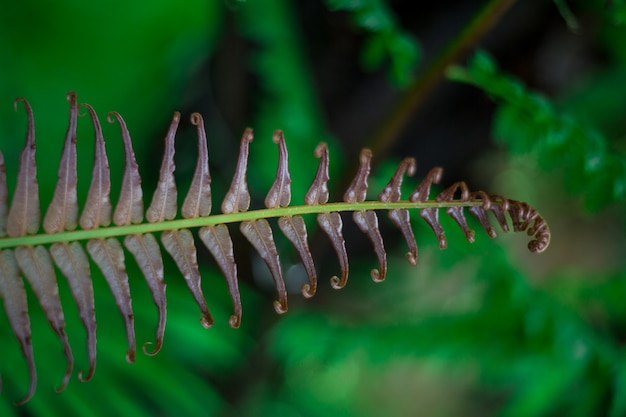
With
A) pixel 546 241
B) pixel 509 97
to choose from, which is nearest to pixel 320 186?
pixel 546 241

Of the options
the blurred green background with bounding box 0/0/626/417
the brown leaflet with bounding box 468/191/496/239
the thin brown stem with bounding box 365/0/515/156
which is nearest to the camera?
the brown leaflet with bounding box 468/191/496/239

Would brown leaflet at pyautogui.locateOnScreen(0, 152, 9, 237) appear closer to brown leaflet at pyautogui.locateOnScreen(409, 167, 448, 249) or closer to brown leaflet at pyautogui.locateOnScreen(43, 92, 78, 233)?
brown leaflet at pyautogui.locateOnScreen(43, 92, 78, 233)

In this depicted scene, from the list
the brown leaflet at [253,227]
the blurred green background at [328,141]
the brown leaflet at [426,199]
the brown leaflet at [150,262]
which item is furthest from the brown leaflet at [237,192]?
the blurred green background at [328,141]

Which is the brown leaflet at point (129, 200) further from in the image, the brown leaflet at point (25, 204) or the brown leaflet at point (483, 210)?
the brown leaflet at point (483, 210)

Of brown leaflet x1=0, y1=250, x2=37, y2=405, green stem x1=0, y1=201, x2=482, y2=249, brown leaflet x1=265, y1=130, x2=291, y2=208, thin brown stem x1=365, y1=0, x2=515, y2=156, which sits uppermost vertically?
thin brown stem x1=365, y1=0, x2=515, y2=156

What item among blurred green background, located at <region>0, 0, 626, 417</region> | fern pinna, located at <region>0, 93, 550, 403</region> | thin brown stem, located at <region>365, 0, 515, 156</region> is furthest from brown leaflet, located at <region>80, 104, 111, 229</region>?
thin brown stem, located at <region>365, 0, 515, 156</region>
